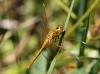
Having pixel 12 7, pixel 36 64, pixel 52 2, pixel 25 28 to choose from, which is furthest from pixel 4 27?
pixel 36 64

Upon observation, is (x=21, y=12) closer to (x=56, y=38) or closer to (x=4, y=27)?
(x=4, y=27)

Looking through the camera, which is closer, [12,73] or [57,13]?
[12,73]

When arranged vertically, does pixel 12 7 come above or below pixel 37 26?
above

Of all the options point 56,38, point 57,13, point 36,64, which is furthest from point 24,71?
point 57,13

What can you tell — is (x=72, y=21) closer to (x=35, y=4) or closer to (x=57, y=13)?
(x=57, y=13)

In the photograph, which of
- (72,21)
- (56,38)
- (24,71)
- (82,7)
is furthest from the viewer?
(72,21)

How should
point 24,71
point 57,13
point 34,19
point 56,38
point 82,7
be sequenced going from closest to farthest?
point 56,38 < point 24,71 < point 82,7 < point 34,19 < point 57,13
